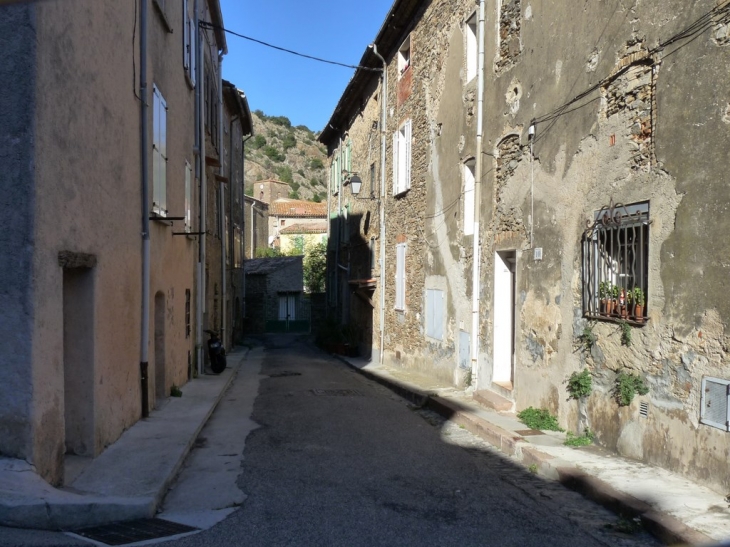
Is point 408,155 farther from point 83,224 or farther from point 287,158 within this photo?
point 287,158

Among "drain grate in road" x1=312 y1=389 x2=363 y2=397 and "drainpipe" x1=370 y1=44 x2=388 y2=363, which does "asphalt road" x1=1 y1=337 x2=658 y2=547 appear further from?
"drainpipe" x1=370 y1=44 x2=388 y2=363

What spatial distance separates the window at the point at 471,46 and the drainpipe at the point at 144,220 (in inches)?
226

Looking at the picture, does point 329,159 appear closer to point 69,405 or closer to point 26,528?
point 69,405

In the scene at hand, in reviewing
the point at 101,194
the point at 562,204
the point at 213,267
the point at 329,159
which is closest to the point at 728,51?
the point at 562,204

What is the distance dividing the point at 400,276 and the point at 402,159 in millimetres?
2843

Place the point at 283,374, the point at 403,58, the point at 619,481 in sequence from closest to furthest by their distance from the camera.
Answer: the point at 619,481, the point at 283,374, the point at 403,58

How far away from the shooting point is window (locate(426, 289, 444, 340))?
12.8 metres

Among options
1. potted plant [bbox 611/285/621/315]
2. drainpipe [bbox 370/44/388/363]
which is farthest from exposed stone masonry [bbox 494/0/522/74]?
drainpipe [bbox 370/44/388/363]

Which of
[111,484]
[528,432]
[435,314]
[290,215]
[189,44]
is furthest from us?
[290,215]

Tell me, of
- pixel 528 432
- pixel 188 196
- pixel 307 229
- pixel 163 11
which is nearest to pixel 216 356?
pixel 188 196

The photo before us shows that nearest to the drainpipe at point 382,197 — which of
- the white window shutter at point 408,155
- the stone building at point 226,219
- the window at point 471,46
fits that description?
the white window shutter at point 408,155

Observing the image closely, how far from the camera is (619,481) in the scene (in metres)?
5.52

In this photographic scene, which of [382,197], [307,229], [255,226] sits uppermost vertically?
[255,226]

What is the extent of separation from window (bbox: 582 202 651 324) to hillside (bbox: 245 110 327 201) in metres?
79.7
